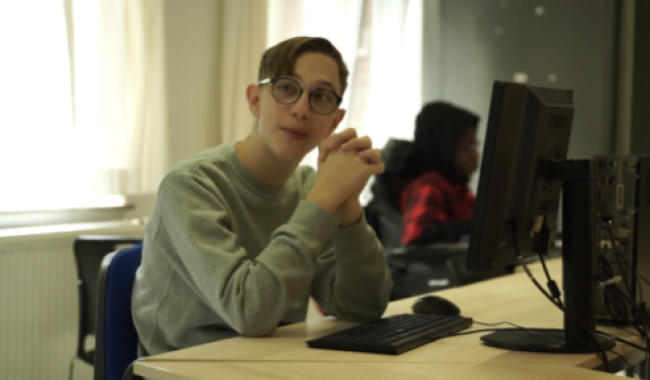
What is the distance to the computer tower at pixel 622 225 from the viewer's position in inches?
62.6

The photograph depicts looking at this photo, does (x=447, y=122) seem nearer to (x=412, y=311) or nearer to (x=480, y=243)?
(x=412, y=311)

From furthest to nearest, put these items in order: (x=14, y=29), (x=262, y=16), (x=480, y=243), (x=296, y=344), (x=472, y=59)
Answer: (x=472, y=59), (x=262, y=16), (x=14, y=29), (x=296, y=344), (x=480, y=243)

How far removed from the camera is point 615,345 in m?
1.38

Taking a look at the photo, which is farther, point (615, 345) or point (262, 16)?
point (262, 16)

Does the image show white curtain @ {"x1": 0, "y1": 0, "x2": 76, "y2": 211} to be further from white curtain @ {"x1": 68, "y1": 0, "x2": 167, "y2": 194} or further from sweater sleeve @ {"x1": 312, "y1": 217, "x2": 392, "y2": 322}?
sweater sleeve @ {"x1": 312, "y1": 217, "x2": 392, "y2": 322}

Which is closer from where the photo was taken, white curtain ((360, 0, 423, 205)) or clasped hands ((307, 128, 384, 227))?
clasped hands ((307, 128, 384, 227))

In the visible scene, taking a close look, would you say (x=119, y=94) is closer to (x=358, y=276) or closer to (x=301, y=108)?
(x=301, y=108)

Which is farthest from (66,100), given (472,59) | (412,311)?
(472,59)

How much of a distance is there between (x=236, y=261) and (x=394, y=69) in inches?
132

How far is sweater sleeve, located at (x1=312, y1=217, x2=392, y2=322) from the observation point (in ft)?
5.23

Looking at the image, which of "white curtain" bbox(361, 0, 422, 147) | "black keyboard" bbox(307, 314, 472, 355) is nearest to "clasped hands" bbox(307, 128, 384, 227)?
"black keyboard" bbox(307, 314, 472, 355)

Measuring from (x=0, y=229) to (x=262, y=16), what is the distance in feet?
5.25

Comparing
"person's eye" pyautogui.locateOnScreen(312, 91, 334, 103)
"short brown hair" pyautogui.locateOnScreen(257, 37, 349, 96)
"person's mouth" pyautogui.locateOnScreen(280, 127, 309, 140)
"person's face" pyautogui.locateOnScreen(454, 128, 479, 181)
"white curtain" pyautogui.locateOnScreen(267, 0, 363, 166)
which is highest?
"white curtain" pyautogui.locateOnScreen(267, 0, 363, 166)

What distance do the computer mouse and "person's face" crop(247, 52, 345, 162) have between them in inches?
17.7
